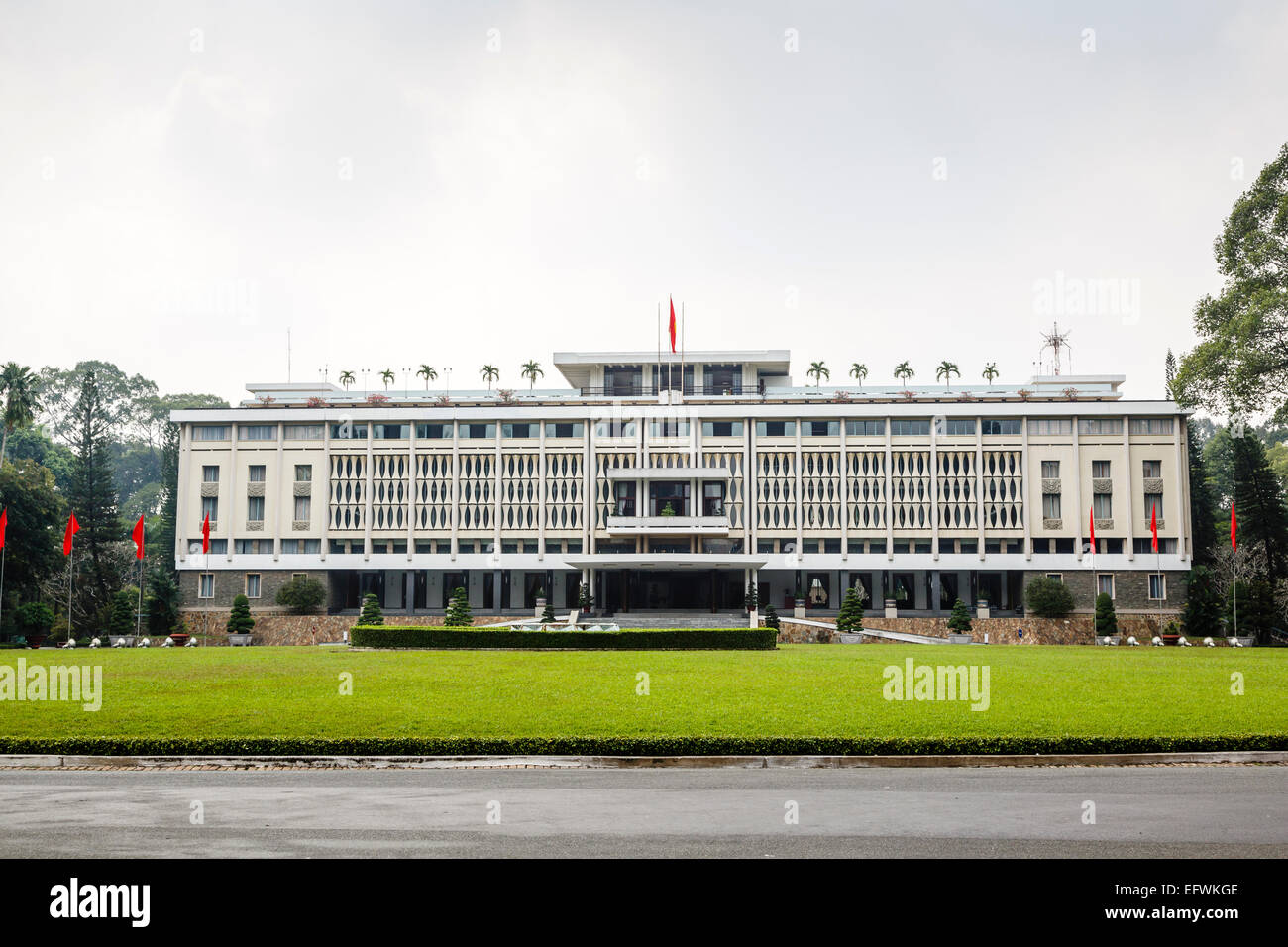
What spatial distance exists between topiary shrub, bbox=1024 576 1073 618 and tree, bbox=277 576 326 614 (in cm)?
4652

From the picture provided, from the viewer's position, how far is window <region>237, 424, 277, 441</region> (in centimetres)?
7869

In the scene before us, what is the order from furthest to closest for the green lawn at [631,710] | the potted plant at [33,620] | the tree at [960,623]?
the tree at [960,623], the potted plant at [33,620], the green lawn at [631,710]

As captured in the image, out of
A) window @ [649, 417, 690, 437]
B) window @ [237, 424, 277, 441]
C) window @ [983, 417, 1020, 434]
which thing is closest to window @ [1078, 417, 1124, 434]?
window @ [983, 417, 1020, 434]

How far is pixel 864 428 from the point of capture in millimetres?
77250

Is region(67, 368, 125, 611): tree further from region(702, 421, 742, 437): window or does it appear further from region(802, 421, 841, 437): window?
region(802, 421, 841, 437): window

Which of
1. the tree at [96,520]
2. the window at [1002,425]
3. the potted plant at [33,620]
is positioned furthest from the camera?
the window at [1002,425]

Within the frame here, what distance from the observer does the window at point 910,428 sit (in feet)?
251

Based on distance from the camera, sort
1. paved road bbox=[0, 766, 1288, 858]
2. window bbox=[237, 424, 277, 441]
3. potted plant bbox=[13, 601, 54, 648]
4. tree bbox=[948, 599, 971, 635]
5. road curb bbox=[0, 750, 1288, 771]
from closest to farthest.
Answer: paved road bbox=[0, 766, 1288, 858], road curb bbox=[0, 750, 1288, 771], potted plant bbox=[13, 601, 54, 648], tree bbox=[948, 599, 971, 635], window bbox=[237, 424, 277, 441]

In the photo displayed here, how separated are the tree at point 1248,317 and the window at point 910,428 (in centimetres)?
2417

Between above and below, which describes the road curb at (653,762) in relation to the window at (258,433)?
below

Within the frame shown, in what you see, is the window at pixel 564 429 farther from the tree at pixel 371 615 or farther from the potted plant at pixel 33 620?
the potted plant at pixel 33 620

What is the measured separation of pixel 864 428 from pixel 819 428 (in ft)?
10.2

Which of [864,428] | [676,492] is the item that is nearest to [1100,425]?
[864,428]

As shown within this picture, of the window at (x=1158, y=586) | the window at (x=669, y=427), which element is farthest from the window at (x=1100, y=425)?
the window at (x=669, y=427)
